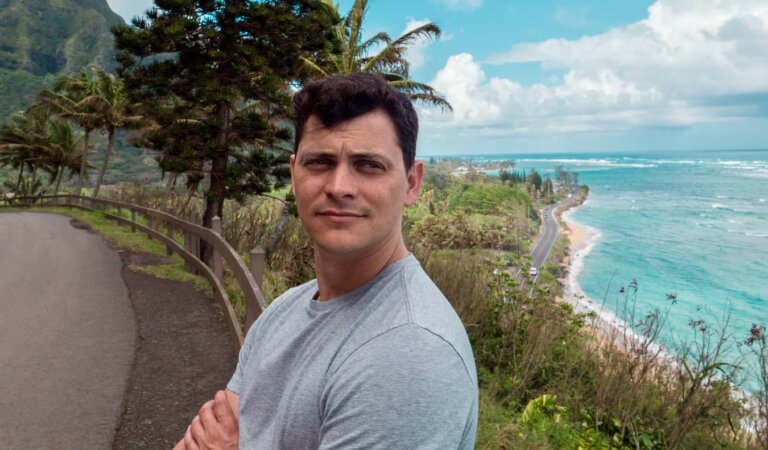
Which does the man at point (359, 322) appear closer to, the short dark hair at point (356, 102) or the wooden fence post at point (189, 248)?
the short dark hair at point (356, 102)

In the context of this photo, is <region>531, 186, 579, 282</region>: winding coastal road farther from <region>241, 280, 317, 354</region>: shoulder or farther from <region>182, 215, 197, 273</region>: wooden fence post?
<region>241, 280, 317, 354</region>: shoulder

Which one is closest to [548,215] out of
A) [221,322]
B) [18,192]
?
[18,192]

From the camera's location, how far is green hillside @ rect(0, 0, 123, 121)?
13762 cm

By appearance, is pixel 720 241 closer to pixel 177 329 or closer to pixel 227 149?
pixel 227 149

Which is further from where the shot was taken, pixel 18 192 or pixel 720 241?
pixel 720 241

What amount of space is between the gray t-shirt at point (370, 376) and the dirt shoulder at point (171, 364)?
8.95 ft

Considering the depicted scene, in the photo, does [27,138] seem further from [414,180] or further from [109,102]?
[414,180]

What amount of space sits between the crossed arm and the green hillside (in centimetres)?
14046

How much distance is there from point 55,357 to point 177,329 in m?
1.14

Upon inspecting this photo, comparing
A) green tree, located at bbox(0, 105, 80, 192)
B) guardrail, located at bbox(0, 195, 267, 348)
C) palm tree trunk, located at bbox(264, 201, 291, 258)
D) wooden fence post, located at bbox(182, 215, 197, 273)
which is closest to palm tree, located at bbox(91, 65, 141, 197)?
green tree, located at bbox(0, 105, 80, 192)

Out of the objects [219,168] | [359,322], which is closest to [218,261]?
[359,322]

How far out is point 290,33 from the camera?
13.4 m

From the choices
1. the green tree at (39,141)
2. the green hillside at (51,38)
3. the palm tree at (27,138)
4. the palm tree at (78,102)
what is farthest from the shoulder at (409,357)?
the green hillside at (51,38)

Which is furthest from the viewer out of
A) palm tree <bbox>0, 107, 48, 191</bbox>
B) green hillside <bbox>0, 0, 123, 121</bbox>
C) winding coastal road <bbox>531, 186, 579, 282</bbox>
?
green hillside <bbox>0, 0, 123, 121</bbox>
